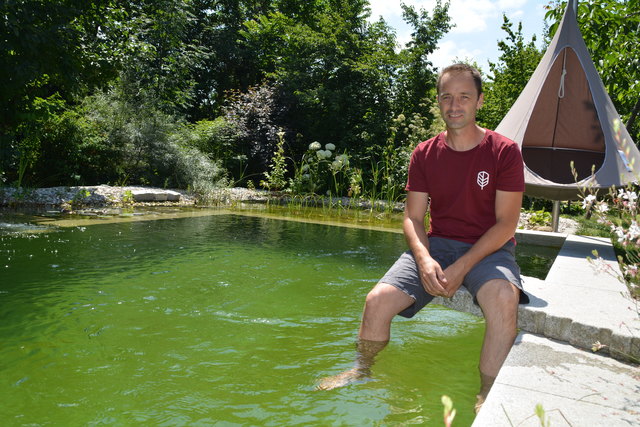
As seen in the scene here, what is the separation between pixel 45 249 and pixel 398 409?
3.72 m

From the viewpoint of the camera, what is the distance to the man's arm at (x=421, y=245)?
78.9 inches

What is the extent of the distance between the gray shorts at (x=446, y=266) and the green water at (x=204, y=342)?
35 cm

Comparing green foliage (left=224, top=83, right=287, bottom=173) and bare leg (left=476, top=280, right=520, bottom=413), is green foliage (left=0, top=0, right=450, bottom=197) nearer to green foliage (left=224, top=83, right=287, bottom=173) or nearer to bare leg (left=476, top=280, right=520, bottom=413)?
green foliage (left=224, top=83, right=287, bottom=173)

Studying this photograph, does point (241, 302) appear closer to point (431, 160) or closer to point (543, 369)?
point (431, 160)

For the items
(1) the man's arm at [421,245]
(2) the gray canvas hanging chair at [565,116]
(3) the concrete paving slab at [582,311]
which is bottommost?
(3) the concrete paving slab at [582,311]

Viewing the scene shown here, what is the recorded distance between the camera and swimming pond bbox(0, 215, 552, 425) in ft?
5.75

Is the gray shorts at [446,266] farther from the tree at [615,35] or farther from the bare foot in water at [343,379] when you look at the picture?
the tree at [615,35]

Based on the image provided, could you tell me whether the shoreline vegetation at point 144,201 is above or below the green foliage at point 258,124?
below

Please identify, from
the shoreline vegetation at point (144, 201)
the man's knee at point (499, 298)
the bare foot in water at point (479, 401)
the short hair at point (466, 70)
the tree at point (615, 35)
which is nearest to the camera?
the bare foot in water at point (479, 401)

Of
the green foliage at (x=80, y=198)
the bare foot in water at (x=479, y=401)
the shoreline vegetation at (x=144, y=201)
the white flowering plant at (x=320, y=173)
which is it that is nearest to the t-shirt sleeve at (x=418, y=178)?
the bare foot in water at (x=479, y=401)

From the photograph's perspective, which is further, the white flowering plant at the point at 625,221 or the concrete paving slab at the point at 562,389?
the white flowering plant at the point at 625,221

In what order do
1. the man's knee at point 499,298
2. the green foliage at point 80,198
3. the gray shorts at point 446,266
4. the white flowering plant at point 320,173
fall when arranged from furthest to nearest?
the white flowering plant at point 320,173 < the green foliage at point 80,198 < the gray shorts at point 446,266 < the man's knee at point 499,298

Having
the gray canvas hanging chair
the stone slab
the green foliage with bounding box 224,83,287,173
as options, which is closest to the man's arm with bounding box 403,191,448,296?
the gray canvas hanging chair

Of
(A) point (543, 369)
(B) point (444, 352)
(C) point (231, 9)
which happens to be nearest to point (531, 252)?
(B) point (444, 352)
